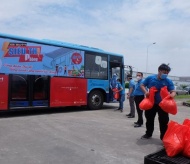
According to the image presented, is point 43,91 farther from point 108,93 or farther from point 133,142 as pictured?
point 133,142

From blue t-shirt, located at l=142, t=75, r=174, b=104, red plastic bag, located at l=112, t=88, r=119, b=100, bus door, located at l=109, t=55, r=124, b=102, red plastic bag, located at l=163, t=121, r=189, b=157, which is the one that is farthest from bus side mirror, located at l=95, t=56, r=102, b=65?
red plastic bag, located at l=163, t=121, r=189, b=157

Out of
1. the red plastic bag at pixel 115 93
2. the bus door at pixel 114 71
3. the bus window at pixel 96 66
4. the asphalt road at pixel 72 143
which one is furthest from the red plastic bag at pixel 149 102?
the bus door at pixel 114 71

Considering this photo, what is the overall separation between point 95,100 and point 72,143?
663 cm

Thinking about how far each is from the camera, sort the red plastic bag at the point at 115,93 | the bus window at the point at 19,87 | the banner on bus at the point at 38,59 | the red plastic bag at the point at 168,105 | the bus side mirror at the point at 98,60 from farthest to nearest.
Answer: the red plastic bag at the point at 115,93 → the bus side mirror at the point at 98,60 → the bus window at the point at 19,87 → the banner on bus at the point at 38,59 → the red plastic bag at the point at 168,105

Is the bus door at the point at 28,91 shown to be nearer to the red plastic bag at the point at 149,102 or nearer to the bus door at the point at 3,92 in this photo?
the bus door at the point at 3,92

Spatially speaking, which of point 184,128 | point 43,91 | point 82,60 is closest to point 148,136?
point 184,128

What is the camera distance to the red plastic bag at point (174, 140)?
4.57 m

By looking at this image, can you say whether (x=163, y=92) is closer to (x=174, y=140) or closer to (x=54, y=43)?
(x=174, y=140)

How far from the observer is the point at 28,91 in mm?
10000

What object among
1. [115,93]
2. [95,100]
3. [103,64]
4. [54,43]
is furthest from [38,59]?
[115,93]

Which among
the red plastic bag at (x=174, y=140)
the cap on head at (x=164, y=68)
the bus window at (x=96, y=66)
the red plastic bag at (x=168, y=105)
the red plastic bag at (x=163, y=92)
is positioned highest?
the bus window at (x=96, y=66)

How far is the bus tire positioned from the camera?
12389 millimetres

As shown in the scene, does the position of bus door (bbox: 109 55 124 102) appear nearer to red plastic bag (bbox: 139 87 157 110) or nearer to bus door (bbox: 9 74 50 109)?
bus door (bbox: 9 74 50 109)

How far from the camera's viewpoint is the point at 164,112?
6.12 m
